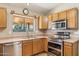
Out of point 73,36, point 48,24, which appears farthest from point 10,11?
point 73,36

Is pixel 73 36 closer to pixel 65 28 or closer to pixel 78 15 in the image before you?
pixel 65 28

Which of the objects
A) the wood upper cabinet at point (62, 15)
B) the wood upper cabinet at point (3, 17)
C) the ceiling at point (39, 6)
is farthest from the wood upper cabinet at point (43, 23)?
the wood upper cabinet at point (3, 17)

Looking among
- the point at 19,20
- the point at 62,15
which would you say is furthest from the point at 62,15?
the point at 19,20

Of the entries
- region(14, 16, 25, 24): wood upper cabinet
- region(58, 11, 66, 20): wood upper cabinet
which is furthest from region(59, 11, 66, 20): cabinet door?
region(14, 16, 25, 24): wood upper cabinet

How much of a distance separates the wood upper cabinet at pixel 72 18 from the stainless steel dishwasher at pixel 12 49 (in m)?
0.72

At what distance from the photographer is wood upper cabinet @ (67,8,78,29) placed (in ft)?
3.69

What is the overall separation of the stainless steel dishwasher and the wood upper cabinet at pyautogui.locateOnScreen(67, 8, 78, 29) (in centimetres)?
72

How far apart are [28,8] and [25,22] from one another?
193mm

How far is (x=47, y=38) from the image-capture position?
133 cm

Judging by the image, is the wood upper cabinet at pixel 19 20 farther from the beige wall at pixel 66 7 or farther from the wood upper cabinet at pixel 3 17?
the beige wall at pixel 66 7

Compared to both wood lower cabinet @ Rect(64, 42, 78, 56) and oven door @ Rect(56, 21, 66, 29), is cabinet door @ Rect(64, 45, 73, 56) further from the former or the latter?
oven door @ Rect(56, 21, 66, 29)

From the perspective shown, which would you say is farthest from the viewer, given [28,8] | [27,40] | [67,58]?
[27,40]

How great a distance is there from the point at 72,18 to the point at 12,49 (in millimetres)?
881

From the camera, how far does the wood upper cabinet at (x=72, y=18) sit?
1.12 meters
